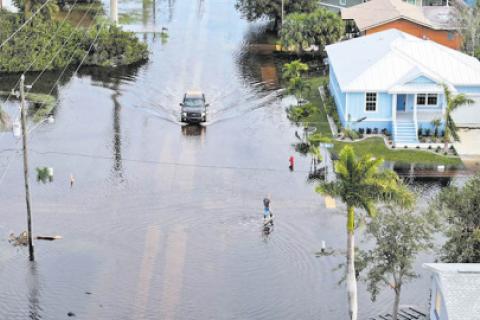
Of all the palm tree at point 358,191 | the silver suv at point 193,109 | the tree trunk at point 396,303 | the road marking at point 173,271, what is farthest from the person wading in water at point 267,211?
the silver suv at point 193,109

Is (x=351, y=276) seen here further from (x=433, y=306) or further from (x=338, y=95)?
(x=338, y=95)

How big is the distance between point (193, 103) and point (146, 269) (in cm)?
2652

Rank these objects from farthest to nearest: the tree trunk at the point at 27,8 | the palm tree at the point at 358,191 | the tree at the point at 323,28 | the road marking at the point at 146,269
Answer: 1. the tree at the point at 323,28
2. the tree trunk at the point at 27,8
3. the road marking at the point at 146,269
4. the palm tree at the point at 358,191

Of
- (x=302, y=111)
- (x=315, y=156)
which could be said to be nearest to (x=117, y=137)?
(x=302, y=111)

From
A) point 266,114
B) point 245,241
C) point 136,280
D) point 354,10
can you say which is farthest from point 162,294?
point 354,10

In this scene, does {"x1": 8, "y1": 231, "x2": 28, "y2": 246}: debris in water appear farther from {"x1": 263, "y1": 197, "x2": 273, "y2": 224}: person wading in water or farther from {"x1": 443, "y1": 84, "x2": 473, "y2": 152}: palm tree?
{"x1": 443, "y1": 84, "x2": 473, "y2": 152}: palm tree

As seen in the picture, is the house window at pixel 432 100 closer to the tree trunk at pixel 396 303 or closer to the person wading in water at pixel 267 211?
the person wading in water at pixel 267 211

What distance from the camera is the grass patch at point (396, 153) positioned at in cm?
6081

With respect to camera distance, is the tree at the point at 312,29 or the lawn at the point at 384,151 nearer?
the lawn at the point at 384,151

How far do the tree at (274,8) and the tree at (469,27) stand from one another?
17.0m

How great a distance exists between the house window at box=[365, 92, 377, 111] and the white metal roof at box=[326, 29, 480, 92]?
1.86ft

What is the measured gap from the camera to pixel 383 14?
88875mm

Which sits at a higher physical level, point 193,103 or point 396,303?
point 193,103

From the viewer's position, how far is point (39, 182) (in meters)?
56.8
